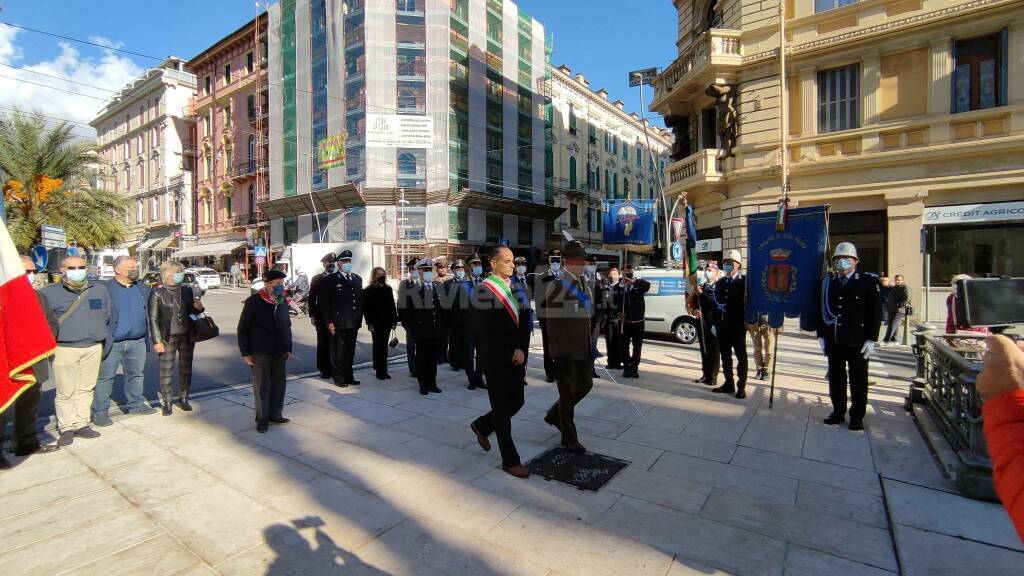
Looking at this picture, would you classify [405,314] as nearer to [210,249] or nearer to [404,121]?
[404,121]

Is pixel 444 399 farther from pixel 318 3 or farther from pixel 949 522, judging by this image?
pixel 318 3

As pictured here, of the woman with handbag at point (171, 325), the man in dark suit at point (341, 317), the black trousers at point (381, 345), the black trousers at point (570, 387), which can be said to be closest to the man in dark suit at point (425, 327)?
the black trousers at point (381, 345)

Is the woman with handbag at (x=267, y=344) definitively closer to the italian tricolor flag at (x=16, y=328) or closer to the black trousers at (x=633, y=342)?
the italian tricolor flag at (x=16, y=328)

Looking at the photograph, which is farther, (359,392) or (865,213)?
(865,213)

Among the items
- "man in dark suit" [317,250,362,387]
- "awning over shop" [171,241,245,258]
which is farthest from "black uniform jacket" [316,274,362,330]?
"awning over shop" [171,241,245,258]

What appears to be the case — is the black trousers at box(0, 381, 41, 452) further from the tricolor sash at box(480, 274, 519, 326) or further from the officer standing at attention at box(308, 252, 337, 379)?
the tricolor sash at box(480, 274, 519, 326)

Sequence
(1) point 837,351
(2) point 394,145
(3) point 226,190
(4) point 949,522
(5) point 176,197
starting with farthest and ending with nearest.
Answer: (5) point 176,197 → (3) point 226,190 → (2) point 394,145 → (1) point 837,351 → (4) point 949,522

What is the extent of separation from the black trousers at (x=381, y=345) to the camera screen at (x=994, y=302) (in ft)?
23.4

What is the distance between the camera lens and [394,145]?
93.2ft

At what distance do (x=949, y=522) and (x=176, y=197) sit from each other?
5547cm

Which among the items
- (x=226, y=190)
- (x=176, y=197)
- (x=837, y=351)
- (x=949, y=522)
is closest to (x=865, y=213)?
(x=837, y=351)

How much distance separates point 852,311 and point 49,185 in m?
23.9

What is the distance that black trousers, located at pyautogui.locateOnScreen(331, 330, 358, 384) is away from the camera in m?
7.54

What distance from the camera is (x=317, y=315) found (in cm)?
765
